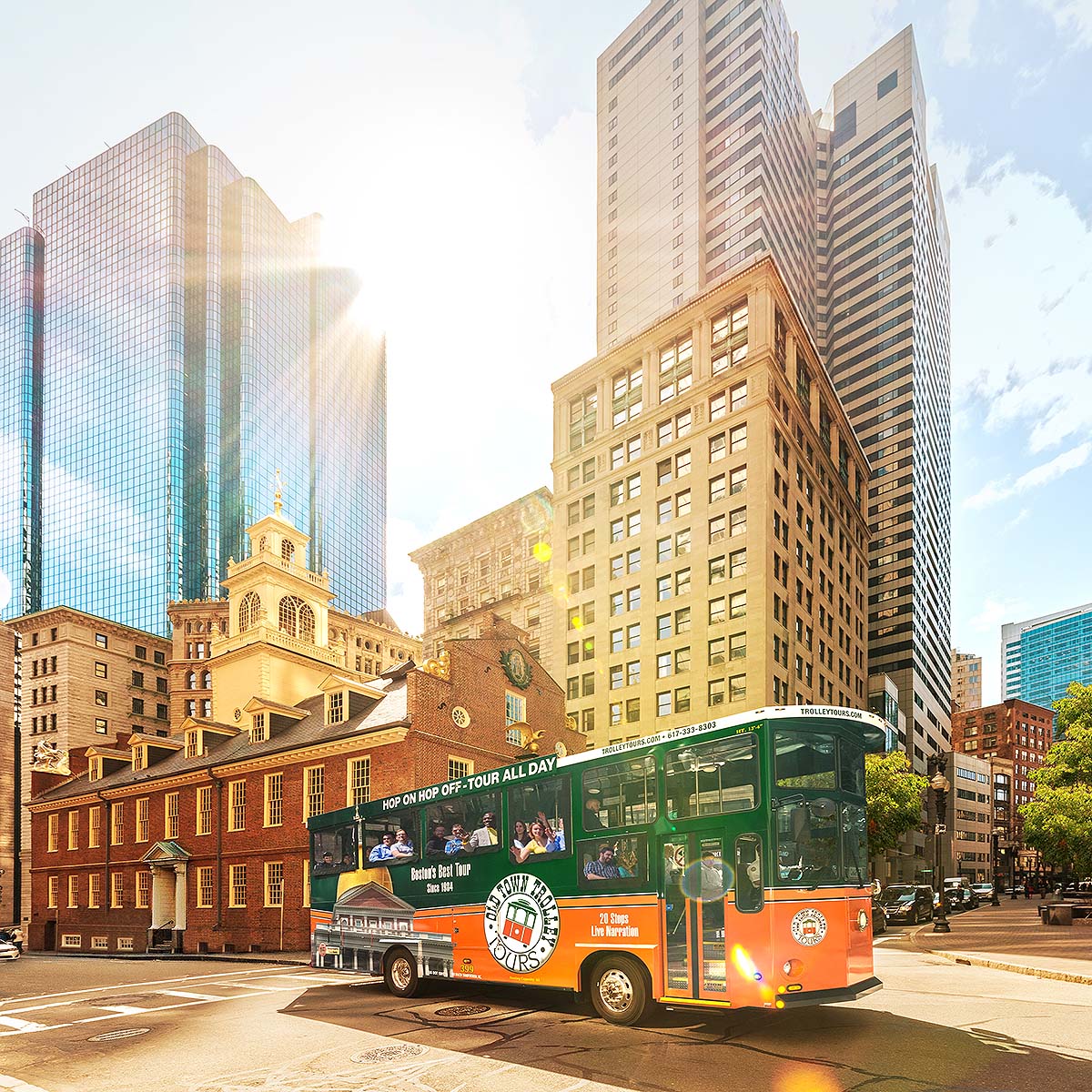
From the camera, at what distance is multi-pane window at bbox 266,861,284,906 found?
37.9m

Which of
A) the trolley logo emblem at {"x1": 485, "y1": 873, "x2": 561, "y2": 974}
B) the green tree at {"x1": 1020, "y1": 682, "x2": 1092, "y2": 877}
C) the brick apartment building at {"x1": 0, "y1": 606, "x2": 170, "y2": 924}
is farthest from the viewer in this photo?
the brick apartment building at {"x1": 0, "y1": 606, "x2": 170, "y2": 924}

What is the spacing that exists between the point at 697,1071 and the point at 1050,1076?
12.7ft

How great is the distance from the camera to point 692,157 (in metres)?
104

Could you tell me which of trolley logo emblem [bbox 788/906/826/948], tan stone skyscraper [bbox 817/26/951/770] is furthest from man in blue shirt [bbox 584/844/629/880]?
tan stone skyscraper [bbox 817/26/951/770]

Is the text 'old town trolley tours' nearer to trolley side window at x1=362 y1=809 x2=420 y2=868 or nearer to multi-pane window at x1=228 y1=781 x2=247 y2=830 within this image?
trolley side window at x1=362 y1=809 x2=420 y2=868

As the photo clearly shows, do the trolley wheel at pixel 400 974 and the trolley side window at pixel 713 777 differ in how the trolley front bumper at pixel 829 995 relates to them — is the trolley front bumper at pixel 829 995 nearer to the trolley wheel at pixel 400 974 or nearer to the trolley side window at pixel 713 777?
the trolley side window at pixel 713 777

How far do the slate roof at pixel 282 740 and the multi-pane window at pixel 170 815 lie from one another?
46.3 inches

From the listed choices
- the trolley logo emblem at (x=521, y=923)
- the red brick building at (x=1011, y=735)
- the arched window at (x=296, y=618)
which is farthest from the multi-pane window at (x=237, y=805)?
the red brick building at (x=1011, y=735)

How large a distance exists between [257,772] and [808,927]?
3279 centimetres

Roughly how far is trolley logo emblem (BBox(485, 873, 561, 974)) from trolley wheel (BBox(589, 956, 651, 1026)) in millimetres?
1022

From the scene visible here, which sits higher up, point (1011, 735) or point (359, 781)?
point (359, 781)

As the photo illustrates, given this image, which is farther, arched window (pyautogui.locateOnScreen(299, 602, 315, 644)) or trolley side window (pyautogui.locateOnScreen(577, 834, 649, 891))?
arched window (pyautogui.locateOnScreen(299, 602, 315, 644))

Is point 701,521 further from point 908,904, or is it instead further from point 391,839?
point 391,839

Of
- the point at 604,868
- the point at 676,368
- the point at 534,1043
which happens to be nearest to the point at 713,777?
the point at 604,868
